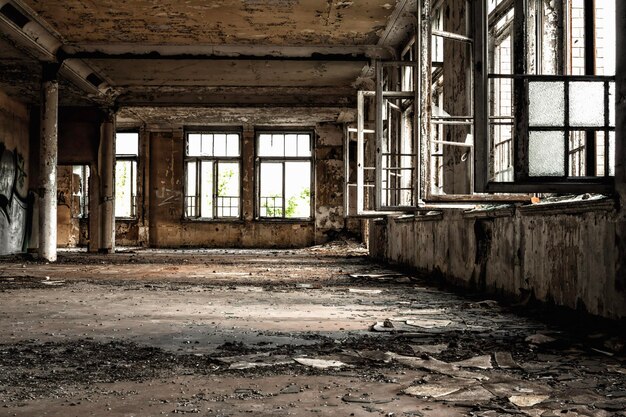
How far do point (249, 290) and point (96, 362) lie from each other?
376 centimetres

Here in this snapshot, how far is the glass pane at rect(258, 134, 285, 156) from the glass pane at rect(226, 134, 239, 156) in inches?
25.6

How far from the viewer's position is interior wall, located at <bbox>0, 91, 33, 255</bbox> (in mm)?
14147

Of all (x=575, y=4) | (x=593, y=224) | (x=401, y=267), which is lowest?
(x=401, y=267)

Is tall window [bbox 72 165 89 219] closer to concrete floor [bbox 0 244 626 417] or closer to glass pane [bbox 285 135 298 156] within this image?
glass pane [bbox 285 135 298 156]

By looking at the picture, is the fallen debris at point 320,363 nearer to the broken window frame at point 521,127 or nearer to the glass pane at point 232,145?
the broken window frame at point 521,127

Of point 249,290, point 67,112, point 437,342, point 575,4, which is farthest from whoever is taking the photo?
point 67,112

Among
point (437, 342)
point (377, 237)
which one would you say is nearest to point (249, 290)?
point (437, 342)

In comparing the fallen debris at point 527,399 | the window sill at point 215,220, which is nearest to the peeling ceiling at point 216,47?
the window sill at point 215,220

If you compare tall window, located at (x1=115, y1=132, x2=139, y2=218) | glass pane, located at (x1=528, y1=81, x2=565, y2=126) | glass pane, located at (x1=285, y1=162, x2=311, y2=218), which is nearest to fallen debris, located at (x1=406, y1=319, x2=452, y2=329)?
glass pane, located at (x1=528, y1=81, x2=565, y2=126)

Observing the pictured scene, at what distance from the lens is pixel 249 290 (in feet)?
22.7

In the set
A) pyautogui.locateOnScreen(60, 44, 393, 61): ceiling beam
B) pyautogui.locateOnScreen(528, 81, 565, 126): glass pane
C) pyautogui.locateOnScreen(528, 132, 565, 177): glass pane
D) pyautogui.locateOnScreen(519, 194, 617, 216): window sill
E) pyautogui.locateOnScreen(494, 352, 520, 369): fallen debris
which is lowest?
pyautogui.locateOnScreen(494, 352, 520, 369): fallen debris

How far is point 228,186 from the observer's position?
19.5 meters

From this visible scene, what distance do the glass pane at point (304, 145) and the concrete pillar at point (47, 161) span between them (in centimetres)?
882

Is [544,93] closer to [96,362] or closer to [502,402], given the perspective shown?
[502,402]
